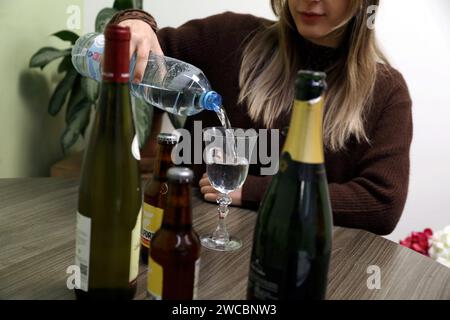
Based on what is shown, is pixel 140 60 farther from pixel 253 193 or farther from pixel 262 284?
pixel 262 284

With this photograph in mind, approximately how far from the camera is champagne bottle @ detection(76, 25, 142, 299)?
1.82ft

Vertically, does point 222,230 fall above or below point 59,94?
below

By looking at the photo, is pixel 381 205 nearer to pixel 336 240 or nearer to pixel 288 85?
pixel 336 240

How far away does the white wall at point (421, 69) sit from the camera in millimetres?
2070

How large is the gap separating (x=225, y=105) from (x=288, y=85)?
22 cm

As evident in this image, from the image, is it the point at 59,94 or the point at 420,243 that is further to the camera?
the point at 59,94

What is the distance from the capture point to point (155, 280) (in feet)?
1.71

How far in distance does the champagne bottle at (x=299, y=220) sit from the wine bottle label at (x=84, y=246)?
7.3 inches

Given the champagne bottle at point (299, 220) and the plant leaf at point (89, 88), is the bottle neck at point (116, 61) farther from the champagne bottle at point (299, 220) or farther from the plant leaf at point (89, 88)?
the plant leaf at point (89, 88)

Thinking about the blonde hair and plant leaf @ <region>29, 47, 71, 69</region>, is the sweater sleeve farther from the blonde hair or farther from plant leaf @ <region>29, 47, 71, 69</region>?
plant leaf @ <region>29, 47, 71, 69</region>

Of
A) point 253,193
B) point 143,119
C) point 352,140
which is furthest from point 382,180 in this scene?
point 143,119

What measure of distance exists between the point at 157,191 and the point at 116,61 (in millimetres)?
232

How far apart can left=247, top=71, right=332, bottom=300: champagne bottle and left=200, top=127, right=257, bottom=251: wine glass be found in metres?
0.26
